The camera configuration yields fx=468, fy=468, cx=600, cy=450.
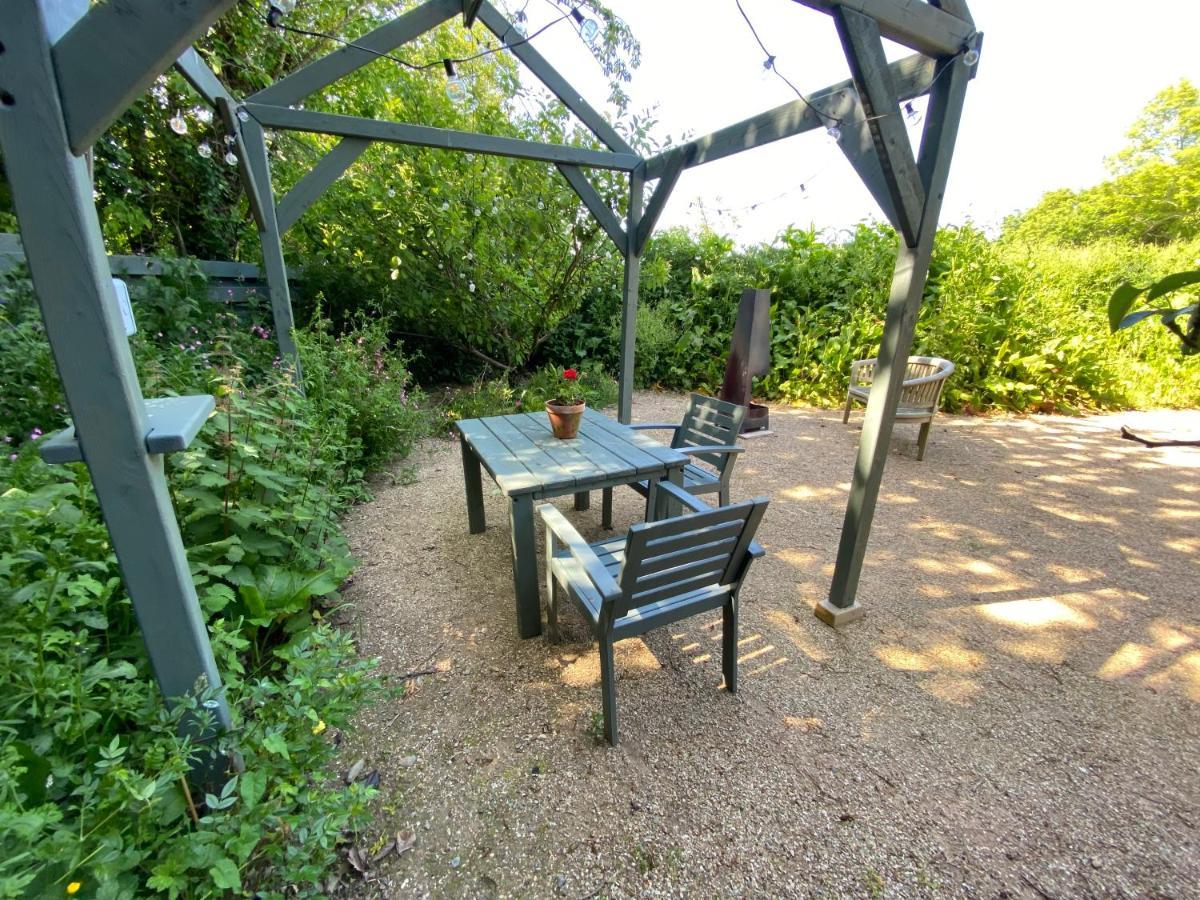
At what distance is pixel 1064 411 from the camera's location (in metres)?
5.85

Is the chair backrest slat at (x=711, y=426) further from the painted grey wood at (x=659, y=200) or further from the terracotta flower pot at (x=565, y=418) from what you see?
the painted grey wood at (x=659, y=200)

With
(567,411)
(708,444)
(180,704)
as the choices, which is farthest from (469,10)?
(180,704)

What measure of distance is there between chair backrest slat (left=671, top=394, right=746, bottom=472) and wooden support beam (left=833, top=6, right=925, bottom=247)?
50.9 inches

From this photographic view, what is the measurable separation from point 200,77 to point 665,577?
11.2 ft

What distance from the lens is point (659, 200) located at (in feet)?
11.2

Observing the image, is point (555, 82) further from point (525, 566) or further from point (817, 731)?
point (817, 731)

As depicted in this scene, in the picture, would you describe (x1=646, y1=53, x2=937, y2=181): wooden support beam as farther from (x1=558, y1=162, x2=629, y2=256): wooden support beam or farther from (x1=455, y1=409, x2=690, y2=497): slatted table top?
(x1=455, y1=409, x2=690, y2=497): slatted table top

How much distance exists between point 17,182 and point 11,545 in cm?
107

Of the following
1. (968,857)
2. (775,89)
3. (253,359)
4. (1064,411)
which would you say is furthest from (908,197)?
(1064,411)

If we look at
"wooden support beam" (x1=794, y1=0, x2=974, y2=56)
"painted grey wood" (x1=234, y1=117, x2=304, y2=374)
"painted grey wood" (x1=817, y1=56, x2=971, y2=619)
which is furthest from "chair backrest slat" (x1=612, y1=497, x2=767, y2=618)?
"painted grey wood" (x1=234, y1=117, x2=304, y2=374)

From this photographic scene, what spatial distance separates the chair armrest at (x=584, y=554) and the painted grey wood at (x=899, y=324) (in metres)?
1.17

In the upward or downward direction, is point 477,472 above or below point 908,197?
below

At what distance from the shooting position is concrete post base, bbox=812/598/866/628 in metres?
2.14

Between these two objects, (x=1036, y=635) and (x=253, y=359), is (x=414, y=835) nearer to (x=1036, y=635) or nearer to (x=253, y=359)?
(x=1036, y=635)
